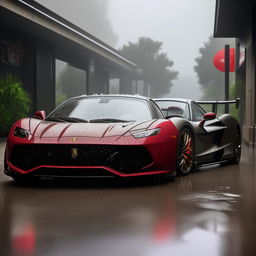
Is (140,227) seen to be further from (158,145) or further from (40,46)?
(40,46)

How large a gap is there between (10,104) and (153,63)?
97.8 metres

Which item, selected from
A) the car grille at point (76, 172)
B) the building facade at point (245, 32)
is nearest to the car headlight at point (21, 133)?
the car grille at point (76, 172)

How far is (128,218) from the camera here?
14.9ft

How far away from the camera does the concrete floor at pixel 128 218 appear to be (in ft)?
11.8

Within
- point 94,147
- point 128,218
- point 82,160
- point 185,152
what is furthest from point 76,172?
point 128,218

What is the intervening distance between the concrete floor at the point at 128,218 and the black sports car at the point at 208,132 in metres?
1.30

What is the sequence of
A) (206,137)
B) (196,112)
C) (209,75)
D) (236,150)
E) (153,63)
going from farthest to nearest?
(153,63), (209,75), (236,150), (196,112), (206,137)

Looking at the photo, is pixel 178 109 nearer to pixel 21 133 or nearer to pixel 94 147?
pixel 94 147

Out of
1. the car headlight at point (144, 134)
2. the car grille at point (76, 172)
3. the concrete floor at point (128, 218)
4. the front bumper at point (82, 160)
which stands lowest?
the concrete floor at point (128, 218)

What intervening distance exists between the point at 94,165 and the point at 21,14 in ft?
46.2

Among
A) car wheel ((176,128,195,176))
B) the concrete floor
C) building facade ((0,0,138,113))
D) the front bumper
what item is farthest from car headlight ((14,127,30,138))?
building facade ((0,0,138,113))

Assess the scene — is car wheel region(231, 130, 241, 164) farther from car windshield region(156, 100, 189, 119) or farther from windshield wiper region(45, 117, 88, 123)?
windshield wiper region(45, 117, 88, 123)

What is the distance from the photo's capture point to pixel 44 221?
443 cm

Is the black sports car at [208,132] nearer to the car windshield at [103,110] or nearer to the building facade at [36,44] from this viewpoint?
the car windshield at [103,110]
